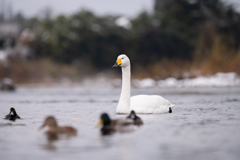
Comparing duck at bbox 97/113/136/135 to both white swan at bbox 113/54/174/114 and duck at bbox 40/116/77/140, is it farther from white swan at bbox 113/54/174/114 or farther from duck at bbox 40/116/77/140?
white swan at bbox 113/54/174/114

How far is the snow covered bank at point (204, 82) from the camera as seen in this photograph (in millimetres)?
28834

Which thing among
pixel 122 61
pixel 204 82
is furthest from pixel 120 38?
pixel 122 61

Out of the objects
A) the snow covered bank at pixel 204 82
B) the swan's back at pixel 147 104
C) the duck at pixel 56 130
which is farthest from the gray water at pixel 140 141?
the snow covered bank at pixel 204 82

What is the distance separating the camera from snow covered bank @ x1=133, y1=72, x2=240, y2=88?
28.8 metres

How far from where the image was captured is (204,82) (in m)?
30.1

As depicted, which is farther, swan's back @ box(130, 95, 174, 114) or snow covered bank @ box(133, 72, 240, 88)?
snow covered bank @ box(133, 72, 240, 88)

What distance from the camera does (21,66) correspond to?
39000mm

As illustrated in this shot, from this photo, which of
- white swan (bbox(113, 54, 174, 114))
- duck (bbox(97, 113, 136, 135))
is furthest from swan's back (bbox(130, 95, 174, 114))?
duck (bbox(97, 113, 136, 135))

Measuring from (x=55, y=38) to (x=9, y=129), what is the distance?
148ft

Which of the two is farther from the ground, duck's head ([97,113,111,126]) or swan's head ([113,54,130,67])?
swan's head ([113,54,130,67])

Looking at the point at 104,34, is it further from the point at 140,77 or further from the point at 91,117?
the point at 91,117

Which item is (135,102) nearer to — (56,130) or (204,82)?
(56,130)

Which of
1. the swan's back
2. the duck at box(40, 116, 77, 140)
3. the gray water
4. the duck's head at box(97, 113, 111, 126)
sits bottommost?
the gray water

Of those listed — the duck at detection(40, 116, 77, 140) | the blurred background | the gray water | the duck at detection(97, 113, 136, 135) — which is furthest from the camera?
the blurred background
